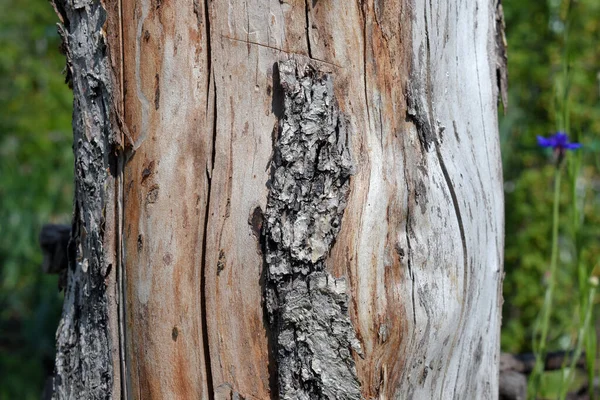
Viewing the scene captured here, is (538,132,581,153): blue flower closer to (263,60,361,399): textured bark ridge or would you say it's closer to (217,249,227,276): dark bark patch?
(263,60,361,399): textured bark ridge

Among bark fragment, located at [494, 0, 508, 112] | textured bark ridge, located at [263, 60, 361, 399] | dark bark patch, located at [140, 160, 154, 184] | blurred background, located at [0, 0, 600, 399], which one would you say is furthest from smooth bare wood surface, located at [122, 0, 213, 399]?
blurred background, located at [0, 0, 600, 399]

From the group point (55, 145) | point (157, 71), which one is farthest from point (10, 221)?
point (157, 71)

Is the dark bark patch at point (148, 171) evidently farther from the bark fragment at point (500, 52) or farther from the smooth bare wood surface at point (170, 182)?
the bark fragment at point (500, 52)

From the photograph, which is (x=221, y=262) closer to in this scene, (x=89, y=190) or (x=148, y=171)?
(x=148, y=171)

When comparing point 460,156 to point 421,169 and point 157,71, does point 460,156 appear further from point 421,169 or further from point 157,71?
point 157,71

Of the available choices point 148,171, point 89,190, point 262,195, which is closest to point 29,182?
point 89,190

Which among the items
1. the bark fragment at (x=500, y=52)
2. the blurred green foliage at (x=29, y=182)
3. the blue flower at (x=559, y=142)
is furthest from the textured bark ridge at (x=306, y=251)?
the blurred green foliage at (x=29, y=182)

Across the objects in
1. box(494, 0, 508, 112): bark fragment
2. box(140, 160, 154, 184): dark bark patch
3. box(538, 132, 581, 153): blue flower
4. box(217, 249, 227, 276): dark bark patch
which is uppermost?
box(494, 0, 508, 112): bark fragment
